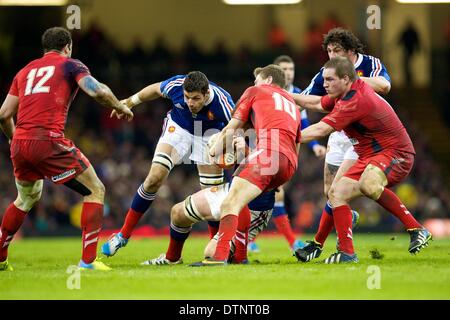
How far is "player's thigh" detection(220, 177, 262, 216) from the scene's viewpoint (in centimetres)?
933

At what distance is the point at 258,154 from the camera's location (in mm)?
9445

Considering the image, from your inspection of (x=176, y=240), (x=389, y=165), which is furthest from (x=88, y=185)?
(x=389, y=165)

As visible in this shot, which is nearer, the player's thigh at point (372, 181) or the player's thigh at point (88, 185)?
the player's thigh at point (88, 185)

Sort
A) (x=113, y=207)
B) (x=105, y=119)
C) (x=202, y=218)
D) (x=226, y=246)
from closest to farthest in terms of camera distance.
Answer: (x=226, y=246), (x=202, y=218), (x=113, y=207), (x=105, y=119)

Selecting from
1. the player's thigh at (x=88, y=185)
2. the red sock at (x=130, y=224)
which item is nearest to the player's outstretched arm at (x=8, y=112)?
the player's thigh at (x=88, y=185)

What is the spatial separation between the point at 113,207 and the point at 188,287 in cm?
1347

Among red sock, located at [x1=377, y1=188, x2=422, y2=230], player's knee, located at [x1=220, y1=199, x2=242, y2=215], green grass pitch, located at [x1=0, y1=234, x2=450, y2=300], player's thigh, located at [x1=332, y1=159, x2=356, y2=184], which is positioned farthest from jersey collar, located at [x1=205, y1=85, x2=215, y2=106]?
red sock, located at [x1=377, y1=188, x2=422, y2=230]

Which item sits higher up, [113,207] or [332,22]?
[332,22]

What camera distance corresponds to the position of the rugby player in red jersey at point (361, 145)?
10.0 metres

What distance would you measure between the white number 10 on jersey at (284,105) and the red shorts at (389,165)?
1058 millimetres

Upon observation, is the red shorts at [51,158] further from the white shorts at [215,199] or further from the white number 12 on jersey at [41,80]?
the white shorts at [215,199]

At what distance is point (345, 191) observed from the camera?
10.2 metres

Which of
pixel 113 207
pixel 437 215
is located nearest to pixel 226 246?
pixel 113 207

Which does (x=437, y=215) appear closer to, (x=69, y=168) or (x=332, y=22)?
(x=332, y=22)
